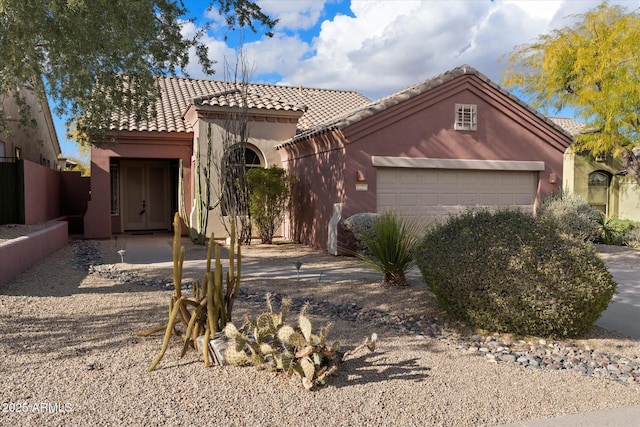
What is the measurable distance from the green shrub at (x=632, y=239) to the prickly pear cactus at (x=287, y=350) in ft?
46.4

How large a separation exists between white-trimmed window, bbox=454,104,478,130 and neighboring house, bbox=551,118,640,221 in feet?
35.3

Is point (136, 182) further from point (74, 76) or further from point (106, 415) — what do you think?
point (106, 415)

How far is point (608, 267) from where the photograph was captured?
10.5m

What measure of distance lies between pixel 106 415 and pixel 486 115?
12.7 metres

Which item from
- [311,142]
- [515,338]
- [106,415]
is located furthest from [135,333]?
[311,142]

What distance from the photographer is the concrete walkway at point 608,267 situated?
3584 millimetres

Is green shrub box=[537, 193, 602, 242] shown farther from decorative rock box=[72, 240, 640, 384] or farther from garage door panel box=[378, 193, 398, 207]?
decorative rock box=[72, 240, 640, 384]

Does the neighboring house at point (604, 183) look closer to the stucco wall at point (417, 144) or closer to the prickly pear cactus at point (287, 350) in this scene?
the stucco wall at point (417, 144)

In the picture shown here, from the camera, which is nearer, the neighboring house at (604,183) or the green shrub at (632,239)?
the green shrub at (632,239)

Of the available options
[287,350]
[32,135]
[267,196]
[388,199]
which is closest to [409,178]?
[388,199]

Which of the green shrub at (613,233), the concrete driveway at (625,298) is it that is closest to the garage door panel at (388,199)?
the concrete driveway at (625,298)

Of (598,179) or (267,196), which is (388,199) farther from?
(598,179)

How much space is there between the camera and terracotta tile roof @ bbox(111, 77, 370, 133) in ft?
51.0

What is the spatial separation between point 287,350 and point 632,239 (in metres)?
15.2
